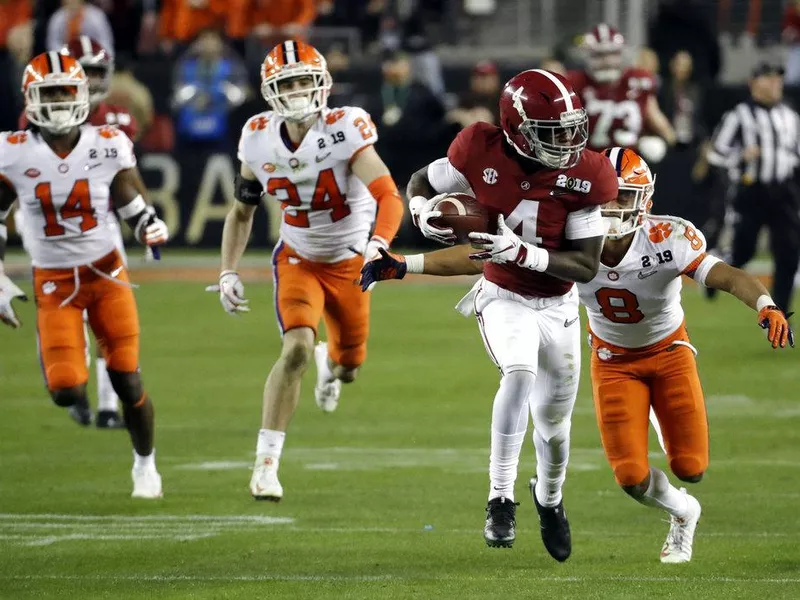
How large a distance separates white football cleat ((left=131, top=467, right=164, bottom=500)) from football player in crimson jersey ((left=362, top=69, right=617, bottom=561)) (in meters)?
1.97

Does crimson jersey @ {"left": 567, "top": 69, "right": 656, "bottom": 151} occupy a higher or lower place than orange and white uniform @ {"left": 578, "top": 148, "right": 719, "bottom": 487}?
lower

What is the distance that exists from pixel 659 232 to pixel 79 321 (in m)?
2.68

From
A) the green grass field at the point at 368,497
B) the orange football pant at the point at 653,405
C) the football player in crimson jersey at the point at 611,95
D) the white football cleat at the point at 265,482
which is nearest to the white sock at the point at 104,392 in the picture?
the green grass field at the point at 368,497

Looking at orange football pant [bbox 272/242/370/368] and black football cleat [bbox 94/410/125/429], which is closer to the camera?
orange football pant [bbox 272/242/370/368]

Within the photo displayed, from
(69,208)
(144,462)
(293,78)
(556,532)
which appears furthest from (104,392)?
(556,532)

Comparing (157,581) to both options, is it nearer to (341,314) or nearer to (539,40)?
(341,314)

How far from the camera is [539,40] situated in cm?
1958

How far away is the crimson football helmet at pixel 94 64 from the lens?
911 cm

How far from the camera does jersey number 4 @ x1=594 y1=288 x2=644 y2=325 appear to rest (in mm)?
6348

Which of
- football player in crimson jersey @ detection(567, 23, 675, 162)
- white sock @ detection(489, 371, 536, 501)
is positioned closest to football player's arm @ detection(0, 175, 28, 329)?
white sock @ detection(489, 371, 536, 501)

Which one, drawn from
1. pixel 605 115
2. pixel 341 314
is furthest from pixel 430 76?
pixel 341 314

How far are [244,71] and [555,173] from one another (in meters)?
11.6

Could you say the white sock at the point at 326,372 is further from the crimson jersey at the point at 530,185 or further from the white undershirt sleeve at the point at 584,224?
the white undershirt sleeve at the point at 584,224

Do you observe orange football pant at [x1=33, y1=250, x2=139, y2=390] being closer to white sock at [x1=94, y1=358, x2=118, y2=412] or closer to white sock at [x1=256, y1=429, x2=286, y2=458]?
white sock at [x1=256, y1=429, x2=286, y2=458]
